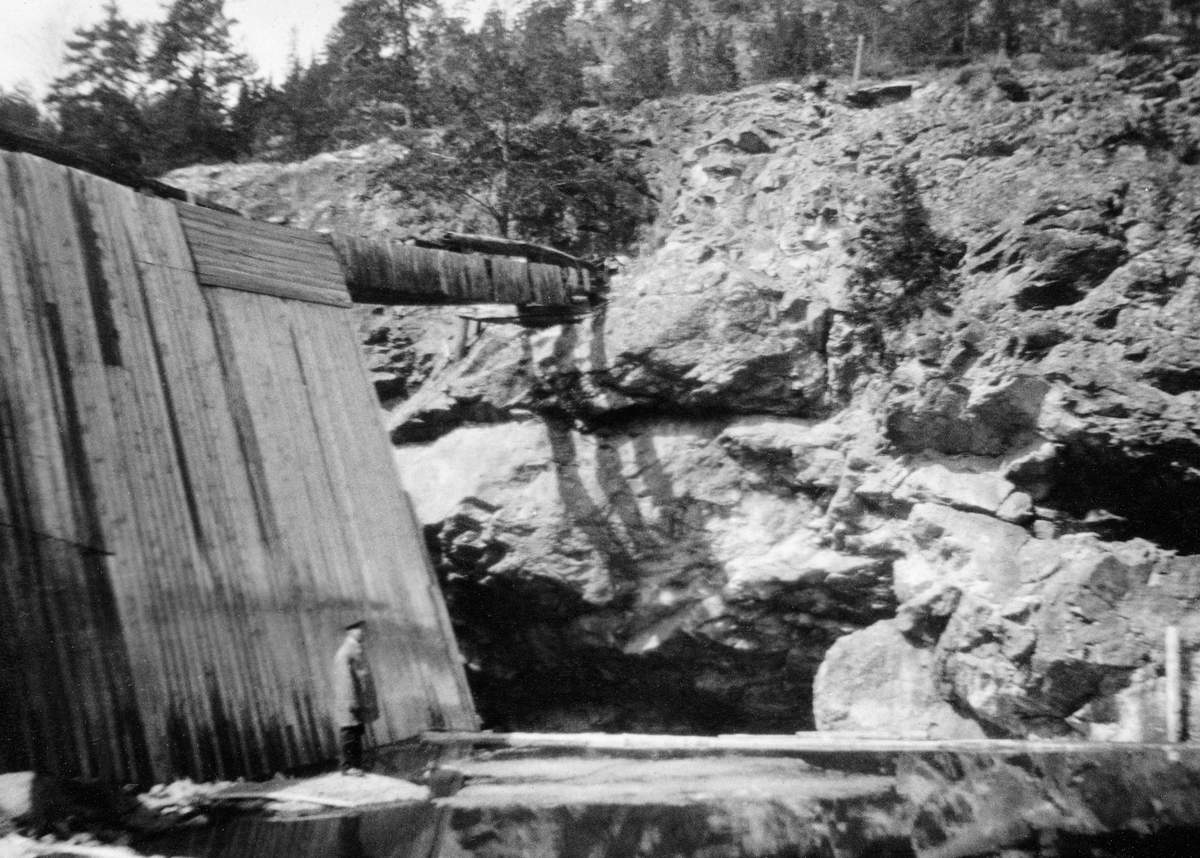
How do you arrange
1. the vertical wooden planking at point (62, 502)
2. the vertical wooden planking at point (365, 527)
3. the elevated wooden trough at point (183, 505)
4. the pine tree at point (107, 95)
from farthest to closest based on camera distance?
the pine tree at point (107, 95)
the vertical wooden planking at point (365, 527)
the elevated wooden trough at point (183, 505)
the vertical wooden planking at point (62, 502)

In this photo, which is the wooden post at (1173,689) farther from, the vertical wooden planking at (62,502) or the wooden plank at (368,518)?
the vertical wooden planking at (62,502)

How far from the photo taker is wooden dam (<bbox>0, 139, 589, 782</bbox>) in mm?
4930

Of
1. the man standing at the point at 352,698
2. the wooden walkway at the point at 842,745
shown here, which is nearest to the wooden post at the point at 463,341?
the man standing at the point at 352,698

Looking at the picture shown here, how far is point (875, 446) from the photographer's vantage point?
9.16 metres

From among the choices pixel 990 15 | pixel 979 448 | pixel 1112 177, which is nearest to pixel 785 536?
pixel 979 448

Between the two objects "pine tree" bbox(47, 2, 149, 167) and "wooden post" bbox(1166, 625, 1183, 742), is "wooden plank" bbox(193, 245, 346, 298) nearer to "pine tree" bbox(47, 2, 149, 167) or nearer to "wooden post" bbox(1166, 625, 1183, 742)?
"wooden post" bbox(1166, 625, 1183, 742)

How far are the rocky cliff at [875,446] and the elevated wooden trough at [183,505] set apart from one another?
355 centimetres

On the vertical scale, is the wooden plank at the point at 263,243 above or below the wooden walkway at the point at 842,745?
above

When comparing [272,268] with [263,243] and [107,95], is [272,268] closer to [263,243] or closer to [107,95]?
[263,243]

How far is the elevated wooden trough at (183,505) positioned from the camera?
493 centimetres

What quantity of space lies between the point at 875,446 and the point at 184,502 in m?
7.01

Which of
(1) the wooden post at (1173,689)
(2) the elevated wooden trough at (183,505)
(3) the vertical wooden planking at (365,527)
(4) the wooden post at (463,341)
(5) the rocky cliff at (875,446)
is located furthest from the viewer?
(4) the wooden post at (463,341)

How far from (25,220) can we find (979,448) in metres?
8.59

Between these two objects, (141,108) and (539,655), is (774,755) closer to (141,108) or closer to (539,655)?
(539,655)
